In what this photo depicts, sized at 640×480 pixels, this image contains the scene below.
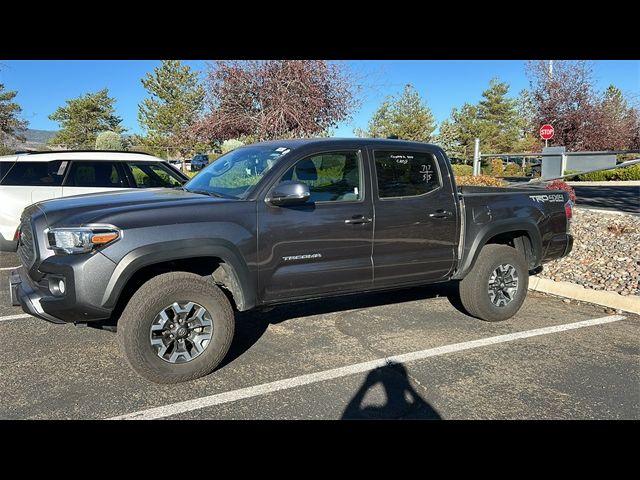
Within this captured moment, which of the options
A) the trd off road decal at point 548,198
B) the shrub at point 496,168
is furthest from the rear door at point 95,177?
the shrub at point 496,168

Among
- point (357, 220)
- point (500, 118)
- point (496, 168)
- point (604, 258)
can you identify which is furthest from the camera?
point (500, 118)

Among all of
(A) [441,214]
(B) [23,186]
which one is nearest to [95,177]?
(B) [23,186]

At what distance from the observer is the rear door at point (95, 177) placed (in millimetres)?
7578

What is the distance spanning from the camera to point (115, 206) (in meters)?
3.62

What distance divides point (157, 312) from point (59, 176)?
17.1 feet

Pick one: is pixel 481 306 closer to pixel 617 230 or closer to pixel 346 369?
pixel 346 369

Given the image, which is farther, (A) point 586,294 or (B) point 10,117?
(B) point 10,117

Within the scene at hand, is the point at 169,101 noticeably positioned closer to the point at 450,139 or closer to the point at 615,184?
the point at 450,139

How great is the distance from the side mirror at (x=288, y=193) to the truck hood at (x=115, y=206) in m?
0.40

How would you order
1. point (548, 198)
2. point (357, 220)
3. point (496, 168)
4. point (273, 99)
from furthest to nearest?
1. point (496, 168)
2. point (273, 99)
3. point (548, 198)
4. point (357, 220)

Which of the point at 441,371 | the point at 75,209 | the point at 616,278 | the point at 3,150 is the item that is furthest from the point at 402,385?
the point at 3,150

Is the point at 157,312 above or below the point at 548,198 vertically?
below

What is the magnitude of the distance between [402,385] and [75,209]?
278cm
